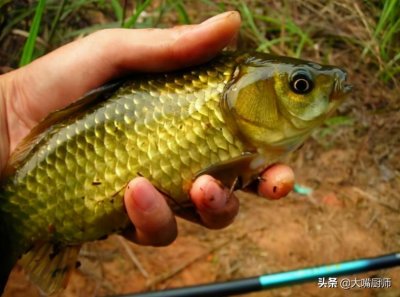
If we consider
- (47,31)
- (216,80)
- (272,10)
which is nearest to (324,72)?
(216,80)

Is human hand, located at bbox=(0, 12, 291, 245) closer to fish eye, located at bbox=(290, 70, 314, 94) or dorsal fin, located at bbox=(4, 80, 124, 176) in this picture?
dorsal fin, located at bbox=(4, 80, 124, 176)

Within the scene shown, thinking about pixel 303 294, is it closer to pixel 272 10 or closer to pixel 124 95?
pixel 124 95

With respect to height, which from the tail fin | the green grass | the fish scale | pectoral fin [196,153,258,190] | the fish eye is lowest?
the green grass

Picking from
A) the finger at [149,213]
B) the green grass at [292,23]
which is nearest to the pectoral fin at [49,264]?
the finger at [149,213]

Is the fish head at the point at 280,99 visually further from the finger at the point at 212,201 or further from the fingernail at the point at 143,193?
the fingernail at the point at 143,193

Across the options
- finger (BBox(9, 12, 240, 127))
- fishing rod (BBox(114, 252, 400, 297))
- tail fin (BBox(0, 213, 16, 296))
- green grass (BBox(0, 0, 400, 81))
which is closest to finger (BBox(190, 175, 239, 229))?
fishing rod (BBox(114, 252, 400, 297))

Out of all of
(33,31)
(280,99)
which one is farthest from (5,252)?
(33,31)
